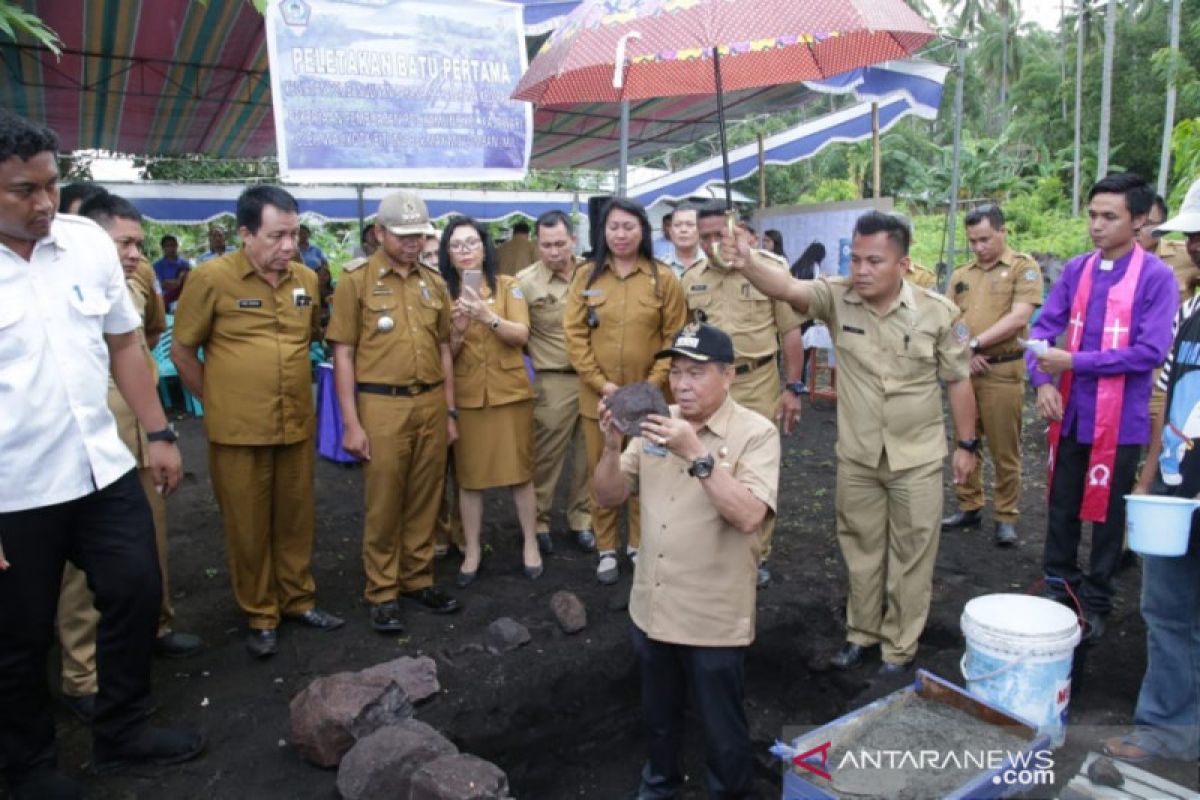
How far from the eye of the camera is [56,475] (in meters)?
2.61

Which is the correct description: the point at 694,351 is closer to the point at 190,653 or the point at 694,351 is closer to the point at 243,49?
the point at 190,653

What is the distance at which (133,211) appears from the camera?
3.76m

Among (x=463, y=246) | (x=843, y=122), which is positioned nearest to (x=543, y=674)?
(x=463, y=246)

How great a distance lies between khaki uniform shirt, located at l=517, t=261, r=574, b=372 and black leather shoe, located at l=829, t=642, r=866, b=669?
7.64 feet

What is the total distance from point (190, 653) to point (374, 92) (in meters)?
3.95

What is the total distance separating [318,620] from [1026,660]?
3219 mm

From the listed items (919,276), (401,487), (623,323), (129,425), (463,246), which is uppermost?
(463,246)

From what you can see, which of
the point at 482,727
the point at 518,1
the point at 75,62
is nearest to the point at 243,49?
the point at 75,62

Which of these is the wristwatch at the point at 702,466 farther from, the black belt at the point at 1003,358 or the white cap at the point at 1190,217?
the black belt at the point at 1003,358

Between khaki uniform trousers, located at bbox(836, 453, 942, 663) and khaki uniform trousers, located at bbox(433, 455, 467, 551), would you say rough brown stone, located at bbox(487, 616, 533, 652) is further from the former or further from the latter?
khaki uniform trousers, located at bbox(836, 453, 942, 663)

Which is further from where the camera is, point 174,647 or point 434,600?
point 434,600

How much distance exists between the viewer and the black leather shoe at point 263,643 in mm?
3850

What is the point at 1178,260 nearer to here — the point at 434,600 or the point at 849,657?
the point at 849,657

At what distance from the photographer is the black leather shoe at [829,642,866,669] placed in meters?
3.90
